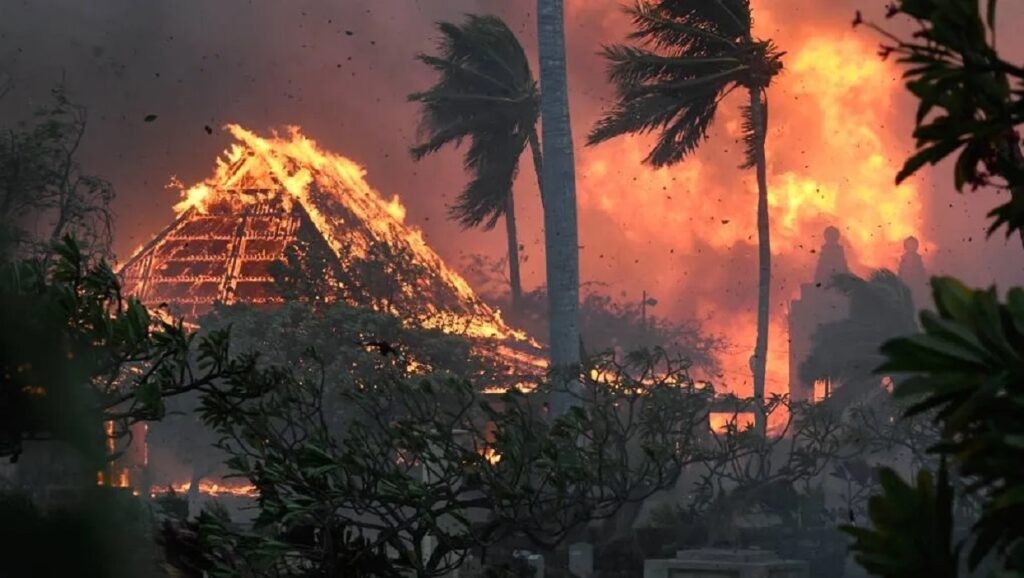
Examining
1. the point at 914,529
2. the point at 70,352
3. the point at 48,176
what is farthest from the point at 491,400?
the point at 914,529

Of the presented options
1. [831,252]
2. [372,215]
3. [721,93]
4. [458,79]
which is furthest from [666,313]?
[721,93]

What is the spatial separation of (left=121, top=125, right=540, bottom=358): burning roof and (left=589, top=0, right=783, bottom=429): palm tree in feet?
44.7

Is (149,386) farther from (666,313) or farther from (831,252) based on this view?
(831,252)

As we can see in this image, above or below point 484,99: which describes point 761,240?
below

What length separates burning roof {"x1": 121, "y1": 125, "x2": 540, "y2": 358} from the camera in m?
44.9

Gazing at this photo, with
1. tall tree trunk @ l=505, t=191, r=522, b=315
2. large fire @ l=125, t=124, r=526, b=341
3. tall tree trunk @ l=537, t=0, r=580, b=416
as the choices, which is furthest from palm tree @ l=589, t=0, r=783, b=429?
large fire @ l=125, t=124, r=526, b=341

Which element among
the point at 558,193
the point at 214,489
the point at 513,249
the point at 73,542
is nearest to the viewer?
the point at 73,542

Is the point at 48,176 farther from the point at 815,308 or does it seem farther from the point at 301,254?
the point at 815,308

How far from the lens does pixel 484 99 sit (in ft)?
135

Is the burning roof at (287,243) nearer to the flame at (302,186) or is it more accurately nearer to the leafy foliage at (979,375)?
the flame at (302,186)

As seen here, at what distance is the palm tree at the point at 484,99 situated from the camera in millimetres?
39844

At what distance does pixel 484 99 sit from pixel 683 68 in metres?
10.3

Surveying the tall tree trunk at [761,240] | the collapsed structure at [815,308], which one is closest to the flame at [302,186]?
the tall tree trunk at [761,240]

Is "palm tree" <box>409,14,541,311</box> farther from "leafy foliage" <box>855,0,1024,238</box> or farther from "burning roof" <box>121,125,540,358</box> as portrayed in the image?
"leafy foliage" <box>855,0,1024,238</box>
